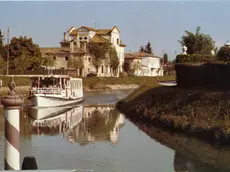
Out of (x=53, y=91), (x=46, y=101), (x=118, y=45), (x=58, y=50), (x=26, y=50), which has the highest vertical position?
(x=118, y=45)

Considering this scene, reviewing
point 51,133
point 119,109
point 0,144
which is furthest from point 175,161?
point 119,109

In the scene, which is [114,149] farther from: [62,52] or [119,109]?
[62,52]

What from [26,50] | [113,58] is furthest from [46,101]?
[113,58]

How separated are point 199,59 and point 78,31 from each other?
54854mm

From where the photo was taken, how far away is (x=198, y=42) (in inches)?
1592

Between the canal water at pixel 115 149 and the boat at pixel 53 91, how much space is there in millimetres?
9801

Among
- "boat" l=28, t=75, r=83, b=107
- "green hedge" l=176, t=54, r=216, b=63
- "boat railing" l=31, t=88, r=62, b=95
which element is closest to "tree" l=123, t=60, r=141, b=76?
"boat" l=28, t=75, r=83, b=107

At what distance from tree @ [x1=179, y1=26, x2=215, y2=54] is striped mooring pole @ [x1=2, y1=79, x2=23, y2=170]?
34.7 metres

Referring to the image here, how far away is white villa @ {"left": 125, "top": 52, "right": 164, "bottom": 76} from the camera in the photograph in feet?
326

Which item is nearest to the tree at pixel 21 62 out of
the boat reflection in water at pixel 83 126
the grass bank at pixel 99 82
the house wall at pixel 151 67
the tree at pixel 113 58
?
the grass bank at pixel 99 82

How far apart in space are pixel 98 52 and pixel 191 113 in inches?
2371

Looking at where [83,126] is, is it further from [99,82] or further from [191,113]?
[99,82]

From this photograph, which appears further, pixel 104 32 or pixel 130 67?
pixel 130 67

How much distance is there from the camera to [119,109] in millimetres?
36812
